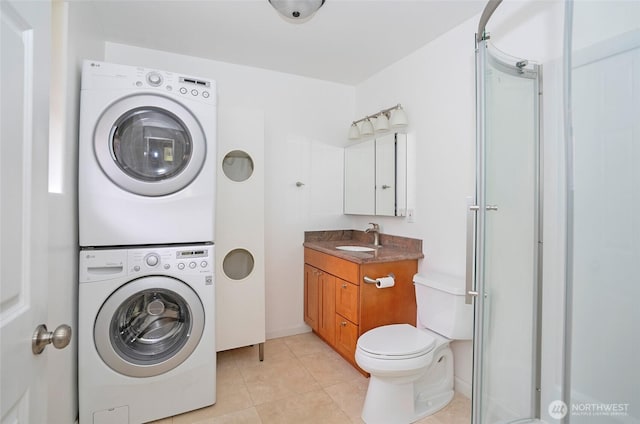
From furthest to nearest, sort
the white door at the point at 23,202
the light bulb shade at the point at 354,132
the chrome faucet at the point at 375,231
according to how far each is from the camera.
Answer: the light bulb shade at the point at 354,132 → the chrome faucet at the point at 375,231 → the white door at the point at 23,202

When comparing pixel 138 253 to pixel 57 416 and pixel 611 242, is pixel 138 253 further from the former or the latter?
pixel 611 242

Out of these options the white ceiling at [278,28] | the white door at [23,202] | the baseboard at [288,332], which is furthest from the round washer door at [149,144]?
the baseboard at [288,332]

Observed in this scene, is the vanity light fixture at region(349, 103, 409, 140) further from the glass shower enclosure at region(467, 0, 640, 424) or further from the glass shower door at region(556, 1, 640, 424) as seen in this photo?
the glass shower door at region(556, 1, 640, 424)

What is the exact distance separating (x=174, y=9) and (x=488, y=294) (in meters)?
2.39

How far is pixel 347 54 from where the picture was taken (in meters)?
2.55

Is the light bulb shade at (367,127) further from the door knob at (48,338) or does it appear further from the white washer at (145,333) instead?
the door knob at (48,338)

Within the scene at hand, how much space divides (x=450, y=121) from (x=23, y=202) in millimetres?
2176

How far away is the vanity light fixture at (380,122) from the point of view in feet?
8.05

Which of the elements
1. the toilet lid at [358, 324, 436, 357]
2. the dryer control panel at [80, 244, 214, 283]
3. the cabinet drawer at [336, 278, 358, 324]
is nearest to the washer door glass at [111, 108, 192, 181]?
the dryer control panel at [80, 244, 214, 283]

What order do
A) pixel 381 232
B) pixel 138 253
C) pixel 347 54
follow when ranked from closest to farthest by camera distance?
pixel 138 253, pixel 347 54, pixel 381 232

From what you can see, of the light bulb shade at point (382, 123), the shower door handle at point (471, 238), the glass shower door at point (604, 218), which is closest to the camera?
the glass shower door at point (604, 218)

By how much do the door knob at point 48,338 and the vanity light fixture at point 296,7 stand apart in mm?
1835

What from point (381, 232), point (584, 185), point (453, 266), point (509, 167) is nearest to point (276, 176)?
point (381, 232)

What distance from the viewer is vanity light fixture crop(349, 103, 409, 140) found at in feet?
8.05
